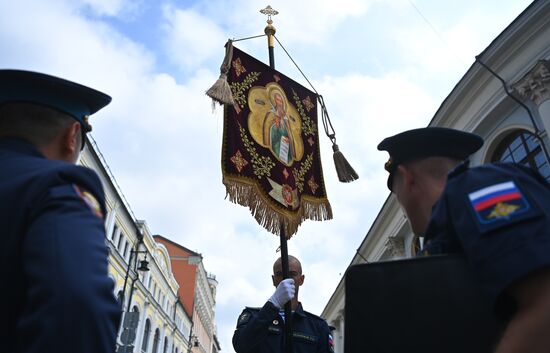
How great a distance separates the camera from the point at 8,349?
95 centimetres

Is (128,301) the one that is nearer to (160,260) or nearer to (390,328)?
(160,260)

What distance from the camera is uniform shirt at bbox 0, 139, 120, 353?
86 centimetres

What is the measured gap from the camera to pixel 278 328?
3.40m

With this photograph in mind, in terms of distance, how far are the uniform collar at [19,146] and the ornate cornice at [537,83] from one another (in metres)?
10.4

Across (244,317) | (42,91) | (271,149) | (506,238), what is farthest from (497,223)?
(271,149)

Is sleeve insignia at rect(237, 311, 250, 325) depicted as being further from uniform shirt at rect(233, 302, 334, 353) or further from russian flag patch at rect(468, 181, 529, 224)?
russian flag patch at rect(468, 181, 529, 224)

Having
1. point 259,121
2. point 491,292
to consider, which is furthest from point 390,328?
point 259,121

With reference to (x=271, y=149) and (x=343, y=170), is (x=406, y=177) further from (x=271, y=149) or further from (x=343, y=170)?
(x=343, y=170)

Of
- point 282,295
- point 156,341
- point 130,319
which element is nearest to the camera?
point 282,295

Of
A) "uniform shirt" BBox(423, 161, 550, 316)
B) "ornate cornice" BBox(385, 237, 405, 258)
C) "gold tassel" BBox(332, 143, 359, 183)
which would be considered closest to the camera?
"uniform shirt" BBox(423, 161, 550, 316)

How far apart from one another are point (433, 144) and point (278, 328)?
2.34 m

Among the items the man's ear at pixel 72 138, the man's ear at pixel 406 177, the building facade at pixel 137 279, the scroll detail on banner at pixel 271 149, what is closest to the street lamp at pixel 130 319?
the building facade at pixel 137 279

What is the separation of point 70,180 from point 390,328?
0.95 metres

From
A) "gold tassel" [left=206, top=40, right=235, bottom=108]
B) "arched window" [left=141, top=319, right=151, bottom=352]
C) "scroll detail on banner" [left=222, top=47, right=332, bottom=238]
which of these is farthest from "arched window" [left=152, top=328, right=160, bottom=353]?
"gold tassel" [left=206, top=40, right=235, bottom=108]
